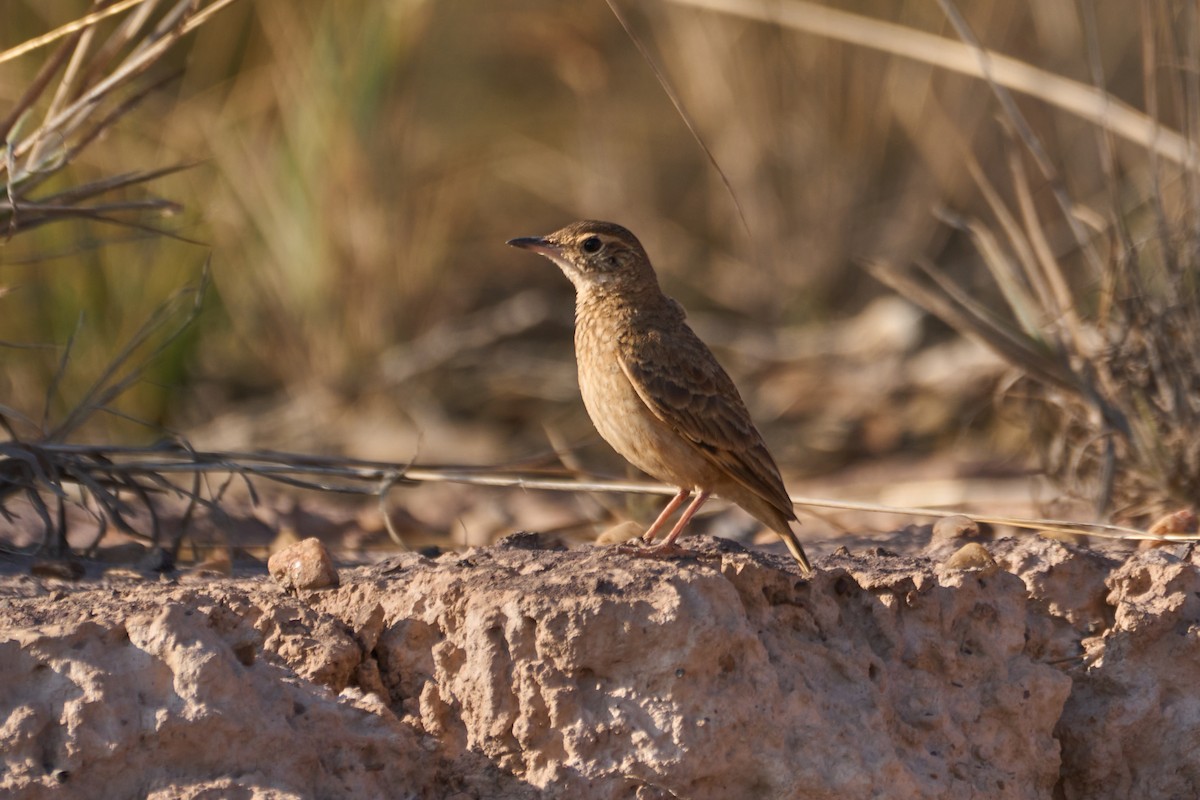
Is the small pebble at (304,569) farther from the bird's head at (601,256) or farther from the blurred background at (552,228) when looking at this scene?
the bird's head at (601,256)

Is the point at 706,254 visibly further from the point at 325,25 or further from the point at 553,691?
the point at 553,691

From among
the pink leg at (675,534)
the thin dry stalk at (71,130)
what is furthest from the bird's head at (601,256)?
the thin dry stalk at (71,130)

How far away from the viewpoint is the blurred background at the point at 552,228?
588cm

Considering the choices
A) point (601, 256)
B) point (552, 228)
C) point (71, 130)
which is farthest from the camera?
point (552, 228)

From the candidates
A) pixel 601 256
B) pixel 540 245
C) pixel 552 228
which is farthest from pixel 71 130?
pixel 552 228

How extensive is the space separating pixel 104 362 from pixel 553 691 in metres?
4.91

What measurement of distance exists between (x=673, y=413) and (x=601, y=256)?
0.78 meters

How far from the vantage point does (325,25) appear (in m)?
7.91

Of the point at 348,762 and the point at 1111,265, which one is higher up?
the point at 1111,265

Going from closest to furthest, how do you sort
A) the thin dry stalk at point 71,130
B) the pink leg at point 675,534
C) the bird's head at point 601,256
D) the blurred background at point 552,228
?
the pink leg at point 675,534 → the thin dry stalk at point 71,130 → the bird's head at point 601,256 → the blurred background at point 552,228

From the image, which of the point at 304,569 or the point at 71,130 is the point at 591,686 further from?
the point at 71,130

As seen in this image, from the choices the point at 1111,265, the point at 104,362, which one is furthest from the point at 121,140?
the point at 1111,265

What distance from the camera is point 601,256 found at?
4.60 m

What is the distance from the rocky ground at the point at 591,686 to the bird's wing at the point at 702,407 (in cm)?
40
